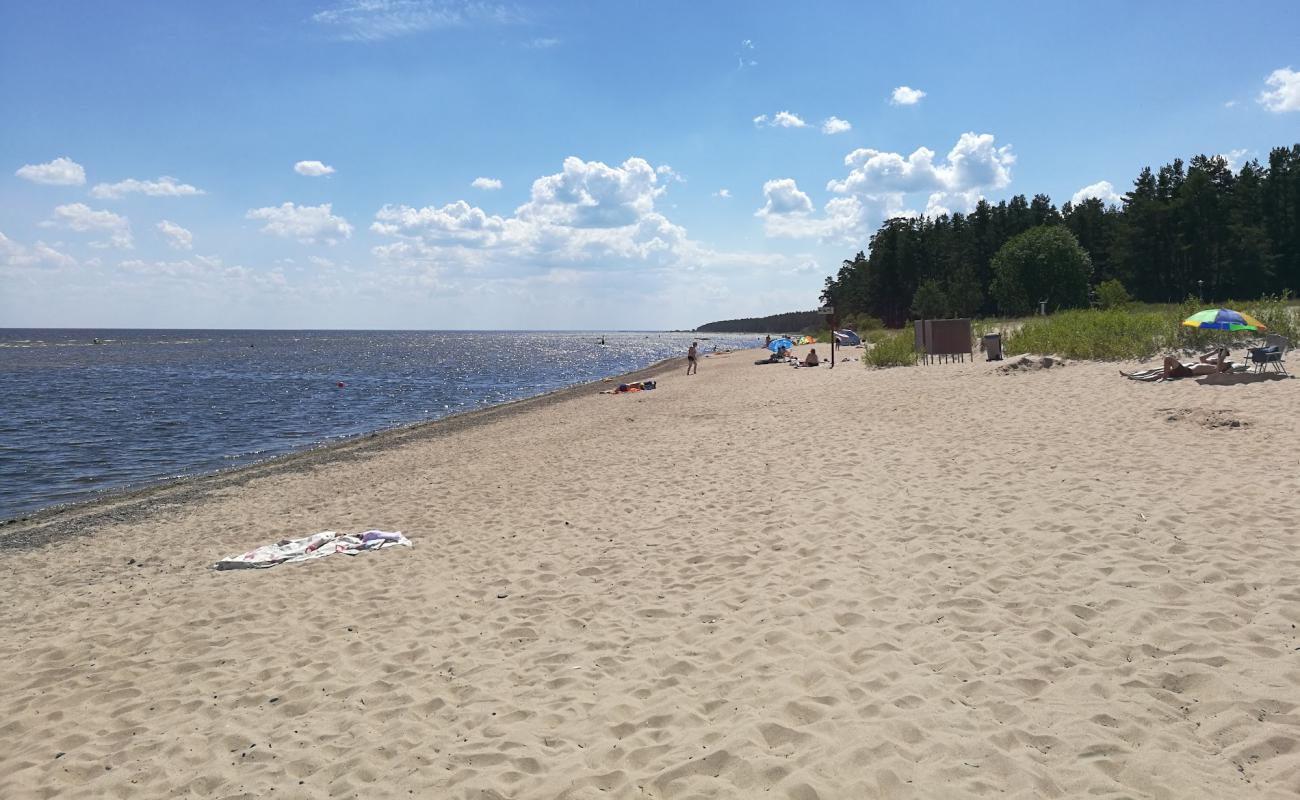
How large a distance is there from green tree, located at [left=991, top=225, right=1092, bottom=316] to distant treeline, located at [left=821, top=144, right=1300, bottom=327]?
20.3 inches

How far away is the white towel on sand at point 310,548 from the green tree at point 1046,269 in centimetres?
6498

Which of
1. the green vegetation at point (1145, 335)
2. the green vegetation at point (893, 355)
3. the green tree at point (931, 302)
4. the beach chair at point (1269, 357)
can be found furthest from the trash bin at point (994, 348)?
the green tree at point (931, 302)

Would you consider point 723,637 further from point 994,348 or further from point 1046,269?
point 1046,269

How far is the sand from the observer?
3.96m

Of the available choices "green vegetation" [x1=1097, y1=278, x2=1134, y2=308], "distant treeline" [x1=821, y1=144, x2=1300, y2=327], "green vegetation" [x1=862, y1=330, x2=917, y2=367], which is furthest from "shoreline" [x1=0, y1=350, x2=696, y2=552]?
"distant treeline" [x1=821, y1=144, x2=1300, y2=327]

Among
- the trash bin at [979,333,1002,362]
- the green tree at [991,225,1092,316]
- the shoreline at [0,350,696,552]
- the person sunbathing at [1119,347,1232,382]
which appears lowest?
the shoreline at [0,350,696,552]

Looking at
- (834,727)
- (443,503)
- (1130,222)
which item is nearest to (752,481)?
(443,503)

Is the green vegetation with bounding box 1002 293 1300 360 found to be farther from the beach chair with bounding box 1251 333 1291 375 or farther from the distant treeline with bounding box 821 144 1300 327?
the distant treeline with bounding box 821 144 1300 327

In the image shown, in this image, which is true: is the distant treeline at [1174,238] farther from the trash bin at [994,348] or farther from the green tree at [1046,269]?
the trash bin at [994,348]

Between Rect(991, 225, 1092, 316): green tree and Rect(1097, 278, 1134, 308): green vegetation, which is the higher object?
Rect(991, 225, 1092, 316): green tree

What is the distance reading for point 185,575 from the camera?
27.5 ft

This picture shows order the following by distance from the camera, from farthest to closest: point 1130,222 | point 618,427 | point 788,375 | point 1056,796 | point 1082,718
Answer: point 1130,222
point 788,375
point 618,427
point 1082,718
point 1056,796

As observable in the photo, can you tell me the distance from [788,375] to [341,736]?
27.2 meters

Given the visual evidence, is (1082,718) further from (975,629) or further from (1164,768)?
(975,629)
